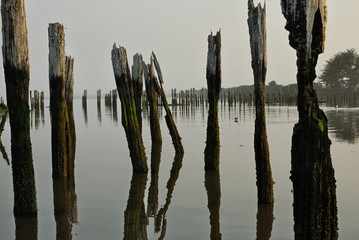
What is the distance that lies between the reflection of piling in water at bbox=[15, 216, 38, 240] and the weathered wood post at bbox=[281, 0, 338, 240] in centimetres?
355

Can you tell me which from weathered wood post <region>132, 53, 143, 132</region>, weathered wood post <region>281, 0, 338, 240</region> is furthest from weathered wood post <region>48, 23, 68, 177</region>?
weathered wood post <region>281, 0, 338, 240</region>

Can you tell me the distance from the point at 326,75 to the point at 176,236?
7947 centimetres

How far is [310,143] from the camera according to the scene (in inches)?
176

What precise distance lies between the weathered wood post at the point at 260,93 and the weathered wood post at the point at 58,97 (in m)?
3.71

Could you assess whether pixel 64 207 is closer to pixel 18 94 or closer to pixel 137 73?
pixel 18 94

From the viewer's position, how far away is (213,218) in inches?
269

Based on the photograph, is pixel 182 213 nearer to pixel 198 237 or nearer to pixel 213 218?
pixel 213 218

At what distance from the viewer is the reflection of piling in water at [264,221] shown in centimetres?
612

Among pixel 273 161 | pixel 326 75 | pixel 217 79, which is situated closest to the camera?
pixel 217 79

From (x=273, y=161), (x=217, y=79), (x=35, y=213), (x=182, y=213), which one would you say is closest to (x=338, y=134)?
(x=273, y=161)

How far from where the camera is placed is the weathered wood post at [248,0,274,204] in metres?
7.33

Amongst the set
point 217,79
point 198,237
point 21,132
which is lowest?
point 198,237

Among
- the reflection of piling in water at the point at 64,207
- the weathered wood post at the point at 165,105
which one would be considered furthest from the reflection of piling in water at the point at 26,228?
the weathered wood post at the point at 165,105

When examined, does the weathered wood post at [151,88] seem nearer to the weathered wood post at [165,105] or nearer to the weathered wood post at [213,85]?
the weathered wood post at [165,105]
